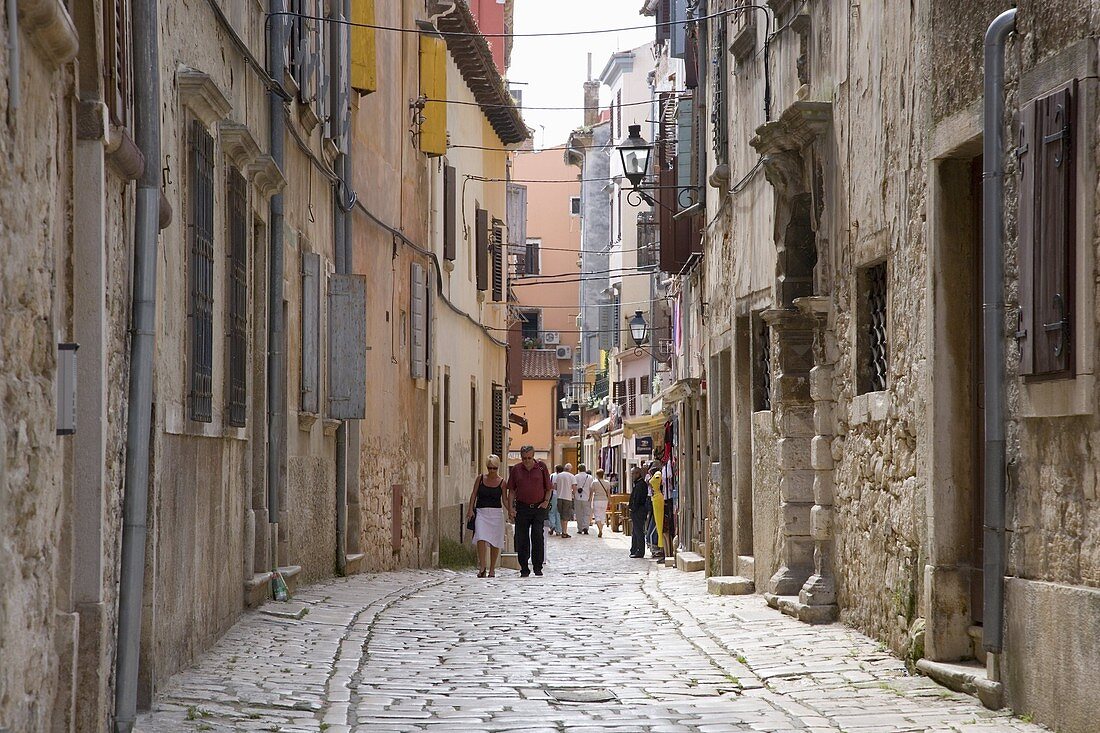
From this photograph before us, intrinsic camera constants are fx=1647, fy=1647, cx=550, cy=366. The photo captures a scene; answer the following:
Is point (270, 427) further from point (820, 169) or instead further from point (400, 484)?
point (400, 484)

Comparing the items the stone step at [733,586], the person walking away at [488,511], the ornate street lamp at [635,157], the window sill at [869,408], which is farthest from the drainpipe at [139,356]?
the ornate street lamp at [635,157]

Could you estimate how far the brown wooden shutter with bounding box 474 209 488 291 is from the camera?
32.6 metres

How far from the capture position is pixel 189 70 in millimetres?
9297

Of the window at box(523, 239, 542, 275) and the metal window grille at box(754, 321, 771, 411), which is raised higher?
the window at box(523, 239, 542, 275)

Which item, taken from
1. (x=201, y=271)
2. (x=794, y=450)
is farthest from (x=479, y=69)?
(x=201, y=271)

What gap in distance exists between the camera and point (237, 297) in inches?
457

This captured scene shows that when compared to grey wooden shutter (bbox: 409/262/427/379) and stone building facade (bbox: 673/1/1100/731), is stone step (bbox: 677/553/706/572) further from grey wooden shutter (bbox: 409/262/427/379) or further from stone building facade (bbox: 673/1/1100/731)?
grey wooden shutter (bbox: 409/262/427/379)

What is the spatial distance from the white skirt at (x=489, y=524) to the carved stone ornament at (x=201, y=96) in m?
9.80

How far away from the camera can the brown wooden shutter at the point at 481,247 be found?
1282 inches

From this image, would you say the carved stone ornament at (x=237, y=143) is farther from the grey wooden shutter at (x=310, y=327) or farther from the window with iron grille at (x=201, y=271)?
the grey wooden shutter at (x=310, y=327)

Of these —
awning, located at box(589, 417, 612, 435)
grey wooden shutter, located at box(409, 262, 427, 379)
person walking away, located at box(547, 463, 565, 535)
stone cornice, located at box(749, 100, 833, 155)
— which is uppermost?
stone cornice, located at box(749, 100, 833, 155)

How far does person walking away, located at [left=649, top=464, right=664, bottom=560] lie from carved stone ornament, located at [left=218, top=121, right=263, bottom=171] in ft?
53.7

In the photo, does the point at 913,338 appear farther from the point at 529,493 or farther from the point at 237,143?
the point at 529,493

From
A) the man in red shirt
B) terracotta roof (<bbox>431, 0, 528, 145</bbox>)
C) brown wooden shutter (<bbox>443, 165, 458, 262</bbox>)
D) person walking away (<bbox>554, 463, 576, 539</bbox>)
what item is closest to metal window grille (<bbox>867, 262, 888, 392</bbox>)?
the man in red shirt
